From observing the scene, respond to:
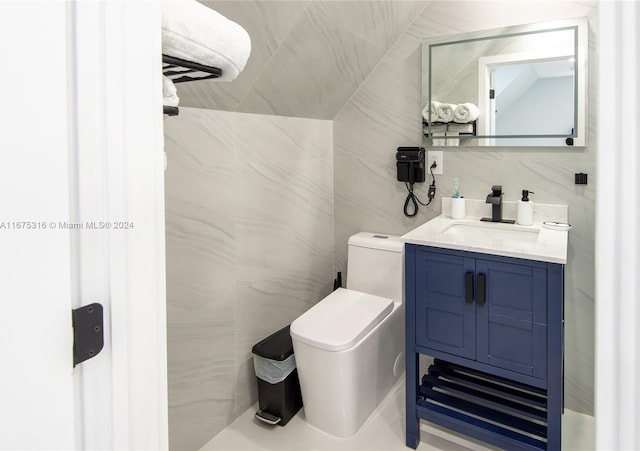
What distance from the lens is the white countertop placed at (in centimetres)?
164

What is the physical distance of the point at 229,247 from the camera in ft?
6.65

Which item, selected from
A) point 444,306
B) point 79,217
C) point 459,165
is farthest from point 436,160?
point 79,217

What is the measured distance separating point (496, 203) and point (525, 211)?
131 mm

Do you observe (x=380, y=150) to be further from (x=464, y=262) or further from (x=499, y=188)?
(x=464, y=262)

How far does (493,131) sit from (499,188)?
28 centimetres

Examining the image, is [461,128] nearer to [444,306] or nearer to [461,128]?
[461,128]

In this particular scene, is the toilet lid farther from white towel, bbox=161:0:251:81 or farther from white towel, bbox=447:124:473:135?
white towel, bbox=161:0:251:81

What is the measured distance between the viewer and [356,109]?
258cm

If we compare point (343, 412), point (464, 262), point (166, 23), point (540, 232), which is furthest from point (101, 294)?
point (540, 232)

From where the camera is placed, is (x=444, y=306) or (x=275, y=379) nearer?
(x=444, y=306)

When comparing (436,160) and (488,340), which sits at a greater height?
(436,160)

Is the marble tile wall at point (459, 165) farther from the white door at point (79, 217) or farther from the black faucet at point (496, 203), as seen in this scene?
the white door at point (79, 217)

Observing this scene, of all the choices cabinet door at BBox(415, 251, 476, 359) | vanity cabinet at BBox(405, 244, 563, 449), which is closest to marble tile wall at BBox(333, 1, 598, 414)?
vanity cabinet at BBox(405, 244, 563, 449)

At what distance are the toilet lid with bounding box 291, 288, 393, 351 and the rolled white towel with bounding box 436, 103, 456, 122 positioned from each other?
38.2 inches
